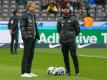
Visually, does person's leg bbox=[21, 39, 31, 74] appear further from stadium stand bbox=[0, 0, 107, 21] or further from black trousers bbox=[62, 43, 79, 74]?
stadium stand bbox=[0, 0, 107, 21]

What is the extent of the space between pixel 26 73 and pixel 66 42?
1.58m

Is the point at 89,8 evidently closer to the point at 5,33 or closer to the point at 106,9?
the point at 106,9

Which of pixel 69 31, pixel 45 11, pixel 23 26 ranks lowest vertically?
pixel 45 11

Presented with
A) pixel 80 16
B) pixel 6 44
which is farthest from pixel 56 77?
pixel 80 16

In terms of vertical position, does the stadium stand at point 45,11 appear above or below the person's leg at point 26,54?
below

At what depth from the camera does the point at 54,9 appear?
38.1 metres

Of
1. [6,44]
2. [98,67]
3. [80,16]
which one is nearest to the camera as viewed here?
[98,67]

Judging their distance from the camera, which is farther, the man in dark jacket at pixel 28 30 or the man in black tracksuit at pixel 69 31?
the man in black tracksuit at pixel 69 31

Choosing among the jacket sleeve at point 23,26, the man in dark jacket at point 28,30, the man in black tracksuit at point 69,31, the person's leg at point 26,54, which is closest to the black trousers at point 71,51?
the man in black tracksuit at point 69,31

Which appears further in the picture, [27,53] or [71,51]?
[71,51]

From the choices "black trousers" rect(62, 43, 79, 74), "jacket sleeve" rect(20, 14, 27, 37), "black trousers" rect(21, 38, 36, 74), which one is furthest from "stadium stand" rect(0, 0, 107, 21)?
"jacket sleeve" rect(20, 14, 27, 37)

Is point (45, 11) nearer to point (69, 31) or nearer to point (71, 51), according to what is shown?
point (69, 31)

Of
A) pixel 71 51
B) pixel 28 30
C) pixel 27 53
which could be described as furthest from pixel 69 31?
pixel 27 53

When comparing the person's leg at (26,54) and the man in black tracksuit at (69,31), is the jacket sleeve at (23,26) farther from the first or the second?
the man in black tracksuit at (69,31)
